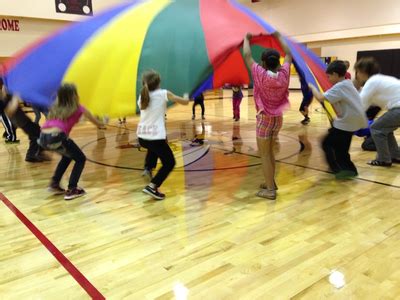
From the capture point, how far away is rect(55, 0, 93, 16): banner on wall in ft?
35.7

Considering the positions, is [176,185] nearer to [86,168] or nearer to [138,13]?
[86,168]

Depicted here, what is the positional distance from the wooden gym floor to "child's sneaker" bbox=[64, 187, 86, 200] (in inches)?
3.0

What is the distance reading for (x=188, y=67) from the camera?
3.35 meters

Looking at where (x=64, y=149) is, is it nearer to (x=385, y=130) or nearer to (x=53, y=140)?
(x=53, y=140)

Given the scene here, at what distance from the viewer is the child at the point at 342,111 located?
318 cm

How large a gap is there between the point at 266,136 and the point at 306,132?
3.41 meters

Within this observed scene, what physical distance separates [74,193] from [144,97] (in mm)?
1003

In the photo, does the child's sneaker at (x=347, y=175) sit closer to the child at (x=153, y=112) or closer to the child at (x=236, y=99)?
the child at (x=153, y=112)

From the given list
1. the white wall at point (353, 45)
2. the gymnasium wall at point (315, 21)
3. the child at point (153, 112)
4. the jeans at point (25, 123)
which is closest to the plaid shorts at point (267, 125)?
the child at point (153, 112)

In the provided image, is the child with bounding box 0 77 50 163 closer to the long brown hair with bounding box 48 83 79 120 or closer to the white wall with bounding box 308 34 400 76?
the long brown hair with bounding box 48 83 79 120

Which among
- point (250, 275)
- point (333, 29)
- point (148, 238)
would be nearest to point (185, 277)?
point (250, 275)

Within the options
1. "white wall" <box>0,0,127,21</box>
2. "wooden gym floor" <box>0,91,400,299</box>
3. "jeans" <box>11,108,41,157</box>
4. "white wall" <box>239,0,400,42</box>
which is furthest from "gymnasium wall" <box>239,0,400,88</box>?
"jeans" <box>11,108,41,157</box>

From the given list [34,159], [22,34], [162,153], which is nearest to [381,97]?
[162,153]

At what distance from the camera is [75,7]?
1116 centimetres
